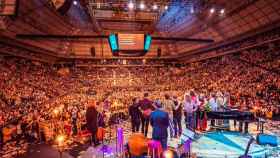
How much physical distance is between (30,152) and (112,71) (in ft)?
68.8

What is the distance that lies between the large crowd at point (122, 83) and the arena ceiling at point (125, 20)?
1865 mm

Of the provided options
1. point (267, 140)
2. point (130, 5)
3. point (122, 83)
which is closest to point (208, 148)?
point (267, 140)

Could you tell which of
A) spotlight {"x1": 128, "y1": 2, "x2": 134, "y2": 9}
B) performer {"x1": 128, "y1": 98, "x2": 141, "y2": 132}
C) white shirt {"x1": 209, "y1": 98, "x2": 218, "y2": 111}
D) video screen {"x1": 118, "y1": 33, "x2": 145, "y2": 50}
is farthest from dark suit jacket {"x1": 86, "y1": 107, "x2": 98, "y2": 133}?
spotlight {"x1": 128, "y1": 2, "x2": 134, "y2": 9}

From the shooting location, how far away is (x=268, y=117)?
37.9ft

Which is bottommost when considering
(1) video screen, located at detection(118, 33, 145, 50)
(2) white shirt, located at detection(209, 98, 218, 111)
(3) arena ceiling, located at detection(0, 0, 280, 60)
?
(2) white shirt, located at detection(209, 98, 218, 111)

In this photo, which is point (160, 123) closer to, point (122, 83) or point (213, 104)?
point (213, 104)

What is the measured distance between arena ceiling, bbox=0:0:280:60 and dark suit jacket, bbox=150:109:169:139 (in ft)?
14.4

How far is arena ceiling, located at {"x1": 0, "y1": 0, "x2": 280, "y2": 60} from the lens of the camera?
12766mm

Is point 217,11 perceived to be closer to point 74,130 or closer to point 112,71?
point 74,130

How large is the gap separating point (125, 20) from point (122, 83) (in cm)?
798

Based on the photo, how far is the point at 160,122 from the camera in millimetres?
5113

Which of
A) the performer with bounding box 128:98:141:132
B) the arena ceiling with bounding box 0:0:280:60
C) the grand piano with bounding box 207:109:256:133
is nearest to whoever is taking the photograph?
the grand piano with bounding box 207:109:256:133

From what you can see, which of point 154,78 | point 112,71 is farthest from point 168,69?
point 112,71

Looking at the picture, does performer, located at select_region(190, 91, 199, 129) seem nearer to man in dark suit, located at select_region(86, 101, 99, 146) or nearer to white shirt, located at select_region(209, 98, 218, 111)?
white shirt, located at select_region(209, 98, 218, 111)
